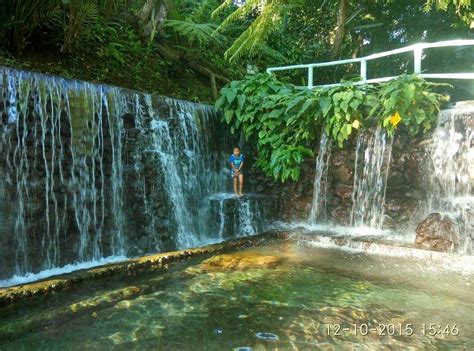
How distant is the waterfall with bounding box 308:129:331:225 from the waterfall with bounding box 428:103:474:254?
198cm

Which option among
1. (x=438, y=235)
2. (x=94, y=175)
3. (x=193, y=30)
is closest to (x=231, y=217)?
(x=94, y=175)

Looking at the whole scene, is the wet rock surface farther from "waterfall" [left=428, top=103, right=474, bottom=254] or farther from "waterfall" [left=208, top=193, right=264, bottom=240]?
"waterfall" [left=428, top=103, right=474, bottom=254]

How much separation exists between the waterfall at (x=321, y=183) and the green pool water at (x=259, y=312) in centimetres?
318

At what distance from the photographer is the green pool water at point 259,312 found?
3352mm

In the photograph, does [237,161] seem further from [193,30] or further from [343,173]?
[193,30]

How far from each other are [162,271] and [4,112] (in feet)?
9.95

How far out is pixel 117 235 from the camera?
6.90 m

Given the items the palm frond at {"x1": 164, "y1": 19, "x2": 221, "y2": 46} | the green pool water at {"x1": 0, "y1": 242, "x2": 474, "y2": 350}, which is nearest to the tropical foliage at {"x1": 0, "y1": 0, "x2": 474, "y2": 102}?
the palm frond at {"x1": 164, "y1": 19, "x2": 221, "y2": 46}

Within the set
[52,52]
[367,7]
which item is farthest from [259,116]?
[367,7]

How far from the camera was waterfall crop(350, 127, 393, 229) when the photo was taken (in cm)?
795

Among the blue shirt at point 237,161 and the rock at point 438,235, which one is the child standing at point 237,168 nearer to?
the blue shirt at point 237,161

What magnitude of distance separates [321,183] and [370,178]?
1.04m

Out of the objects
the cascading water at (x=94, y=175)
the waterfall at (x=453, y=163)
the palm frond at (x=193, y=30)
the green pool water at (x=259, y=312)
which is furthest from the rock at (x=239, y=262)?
the palm frond at (x=193, y=30)

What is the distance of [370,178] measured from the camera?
810 centimetres
